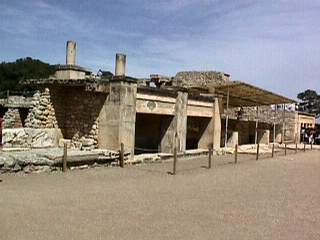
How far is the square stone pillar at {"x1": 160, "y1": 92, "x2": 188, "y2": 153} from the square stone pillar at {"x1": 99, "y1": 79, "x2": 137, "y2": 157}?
3668 mm

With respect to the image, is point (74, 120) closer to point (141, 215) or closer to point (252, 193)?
point (252, 193)

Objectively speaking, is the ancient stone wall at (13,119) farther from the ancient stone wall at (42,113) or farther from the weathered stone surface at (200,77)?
the weathered stone surface at (200,77)

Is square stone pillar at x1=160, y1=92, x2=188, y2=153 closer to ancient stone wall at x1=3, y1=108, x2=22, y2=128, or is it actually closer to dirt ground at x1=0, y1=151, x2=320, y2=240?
dirt ground at x1=0, y1=151, x2=320, y2=240

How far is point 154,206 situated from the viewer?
8891 mm

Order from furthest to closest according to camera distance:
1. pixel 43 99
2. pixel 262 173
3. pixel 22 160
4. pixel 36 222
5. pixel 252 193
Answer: pixel 43 99 → pixel 262 173 → pixel 22 160 → pixel 252 193 → pixel 36 222

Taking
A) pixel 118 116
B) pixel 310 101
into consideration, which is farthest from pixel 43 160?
pixel 310 101

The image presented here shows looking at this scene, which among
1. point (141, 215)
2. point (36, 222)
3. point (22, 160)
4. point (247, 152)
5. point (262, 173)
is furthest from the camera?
point (247, 152)

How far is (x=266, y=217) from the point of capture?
27.5 feet

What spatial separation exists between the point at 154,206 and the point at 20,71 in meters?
53.7

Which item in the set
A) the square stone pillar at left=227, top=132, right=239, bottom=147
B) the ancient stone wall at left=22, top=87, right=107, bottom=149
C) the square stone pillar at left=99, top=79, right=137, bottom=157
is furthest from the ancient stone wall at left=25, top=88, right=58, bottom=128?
the square stone pillar at left=227, top=132, right=239, bottom=147

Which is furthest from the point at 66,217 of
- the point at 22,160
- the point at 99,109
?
the point at 99,109

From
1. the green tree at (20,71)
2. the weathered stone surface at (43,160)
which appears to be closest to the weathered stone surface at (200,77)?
the weathered stone surface at (43,160)

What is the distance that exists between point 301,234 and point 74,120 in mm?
12308

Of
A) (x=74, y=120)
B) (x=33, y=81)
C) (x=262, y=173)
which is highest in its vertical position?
(x=33, y=81)
